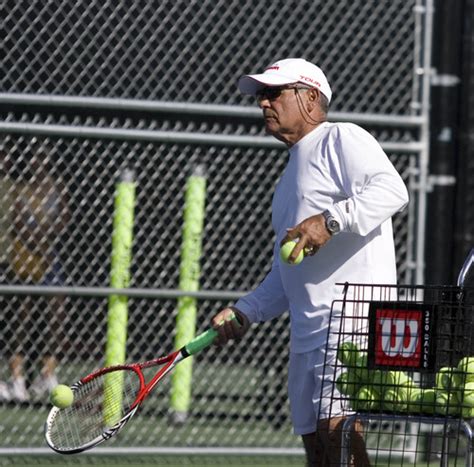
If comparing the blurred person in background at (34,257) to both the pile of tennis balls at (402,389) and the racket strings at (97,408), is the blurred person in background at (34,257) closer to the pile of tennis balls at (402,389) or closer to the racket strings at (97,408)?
the racket strings at (97,408)

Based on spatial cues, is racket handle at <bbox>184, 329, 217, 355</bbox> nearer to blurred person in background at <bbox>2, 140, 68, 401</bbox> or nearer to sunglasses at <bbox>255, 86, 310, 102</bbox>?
sunglasses at <bbox>255, 86, 310, 102</bbox>

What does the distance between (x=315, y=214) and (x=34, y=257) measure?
3.26 m

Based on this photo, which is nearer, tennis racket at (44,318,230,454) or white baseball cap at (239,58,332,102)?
tennis racket at (44,318,230,454)

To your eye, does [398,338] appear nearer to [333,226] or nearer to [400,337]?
[400,337]

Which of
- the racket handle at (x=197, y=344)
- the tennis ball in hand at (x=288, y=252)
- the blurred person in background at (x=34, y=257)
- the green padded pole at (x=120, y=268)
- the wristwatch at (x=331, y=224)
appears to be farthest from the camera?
the blurred person in background at (x=34, y=257)

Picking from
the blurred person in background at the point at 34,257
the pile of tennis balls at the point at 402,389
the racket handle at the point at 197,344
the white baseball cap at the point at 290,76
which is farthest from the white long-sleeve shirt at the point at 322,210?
the blurred person in background at the point at 34,257

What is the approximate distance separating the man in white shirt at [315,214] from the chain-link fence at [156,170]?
7.08 feet

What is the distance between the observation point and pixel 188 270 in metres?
7.07

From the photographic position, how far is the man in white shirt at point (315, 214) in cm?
421

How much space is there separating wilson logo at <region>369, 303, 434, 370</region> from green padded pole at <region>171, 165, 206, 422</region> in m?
3.57

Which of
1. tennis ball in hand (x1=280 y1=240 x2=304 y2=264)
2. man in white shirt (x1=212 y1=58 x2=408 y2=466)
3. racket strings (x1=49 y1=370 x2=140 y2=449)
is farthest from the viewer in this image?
racket strings (x1=49 y1=370 x2=140 y2=449)

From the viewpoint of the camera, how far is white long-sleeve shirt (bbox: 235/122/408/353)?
4.26 meters

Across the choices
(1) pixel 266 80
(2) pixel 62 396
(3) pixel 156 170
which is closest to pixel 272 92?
(1) pixel 266 80

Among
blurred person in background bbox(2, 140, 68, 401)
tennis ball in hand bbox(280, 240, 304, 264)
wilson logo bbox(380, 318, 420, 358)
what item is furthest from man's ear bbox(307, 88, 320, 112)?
blurred person in background bbox(2, 140, 68, 401)
